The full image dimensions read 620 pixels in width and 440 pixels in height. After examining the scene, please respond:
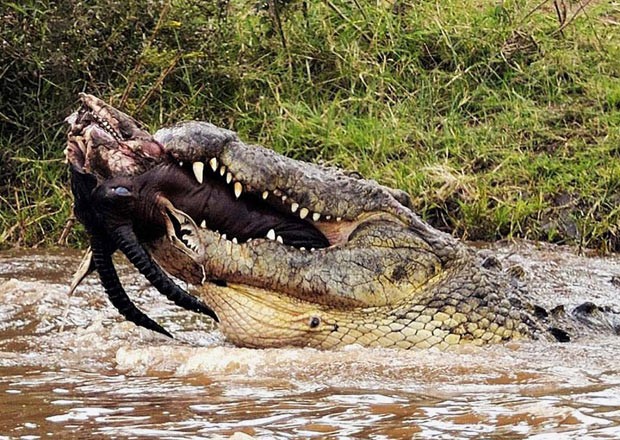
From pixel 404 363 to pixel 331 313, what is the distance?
39 centimetres

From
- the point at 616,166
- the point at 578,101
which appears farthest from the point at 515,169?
the point at 578,101

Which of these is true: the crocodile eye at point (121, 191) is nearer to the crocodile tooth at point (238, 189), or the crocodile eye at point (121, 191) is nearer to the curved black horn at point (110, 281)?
the curved black horn at point (110, 281)

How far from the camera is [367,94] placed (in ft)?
26.8

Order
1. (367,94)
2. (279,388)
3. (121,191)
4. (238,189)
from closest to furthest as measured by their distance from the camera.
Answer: (279,388)
(121,191)
(238,189)
(367,94)

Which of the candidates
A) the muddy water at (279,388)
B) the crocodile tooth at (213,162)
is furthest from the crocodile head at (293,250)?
the muddy water at (279,388)

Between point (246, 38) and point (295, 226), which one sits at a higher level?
point (246, 38)

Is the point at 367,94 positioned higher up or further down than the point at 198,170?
higher up

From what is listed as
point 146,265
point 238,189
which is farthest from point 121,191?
point 238,189

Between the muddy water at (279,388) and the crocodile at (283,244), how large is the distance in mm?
117

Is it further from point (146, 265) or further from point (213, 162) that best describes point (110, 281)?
point (213, 162)

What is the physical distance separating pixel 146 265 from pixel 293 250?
483 mm

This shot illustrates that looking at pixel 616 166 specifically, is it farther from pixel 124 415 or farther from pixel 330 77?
pixel 124 415

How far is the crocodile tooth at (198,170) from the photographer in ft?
11.5

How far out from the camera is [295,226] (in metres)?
3.68
